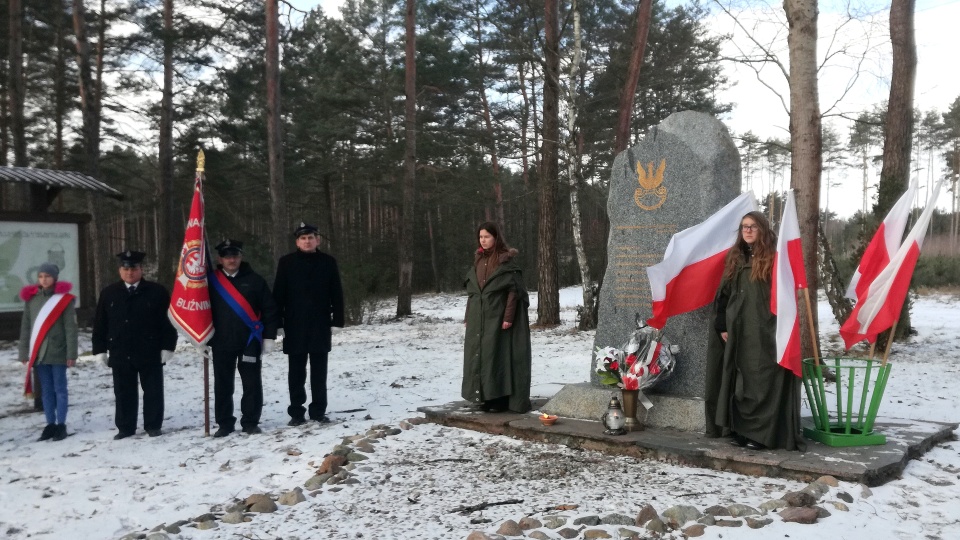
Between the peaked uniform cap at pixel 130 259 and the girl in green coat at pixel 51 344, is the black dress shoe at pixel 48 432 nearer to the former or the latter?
the girl in green coat at pixel 51 344

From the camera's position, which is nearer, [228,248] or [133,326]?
[133,326]

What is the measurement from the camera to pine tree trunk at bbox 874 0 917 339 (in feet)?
36.3

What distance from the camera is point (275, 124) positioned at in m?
15.5

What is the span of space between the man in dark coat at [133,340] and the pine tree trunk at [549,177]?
904cm

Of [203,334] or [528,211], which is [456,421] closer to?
[203,334]

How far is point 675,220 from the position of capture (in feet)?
Answer: 20.2

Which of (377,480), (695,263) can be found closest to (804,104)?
(695,263)

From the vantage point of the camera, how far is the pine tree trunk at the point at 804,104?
7.24 m

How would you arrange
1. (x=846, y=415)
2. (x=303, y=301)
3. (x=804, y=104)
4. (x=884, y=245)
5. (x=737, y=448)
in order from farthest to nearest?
1. (x=804, y=104)
2. (x=303, y=301)
3. (x=846, y=415)
4. (x=884, y=245)
5. (x=737, y=448)

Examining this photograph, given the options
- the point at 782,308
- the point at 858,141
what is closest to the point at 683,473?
the point at 782,308

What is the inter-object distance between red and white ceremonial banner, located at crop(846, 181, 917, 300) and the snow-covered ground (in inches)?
52.7

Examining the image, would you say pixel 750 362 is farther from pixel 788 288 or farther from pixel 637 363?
pixel 637 363

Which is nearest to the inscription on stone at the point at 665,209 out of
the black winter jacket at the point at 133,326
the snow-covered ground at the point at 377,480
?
the snow-covered ground at the point at 377,480

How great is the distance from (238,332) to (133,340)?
96 cm
